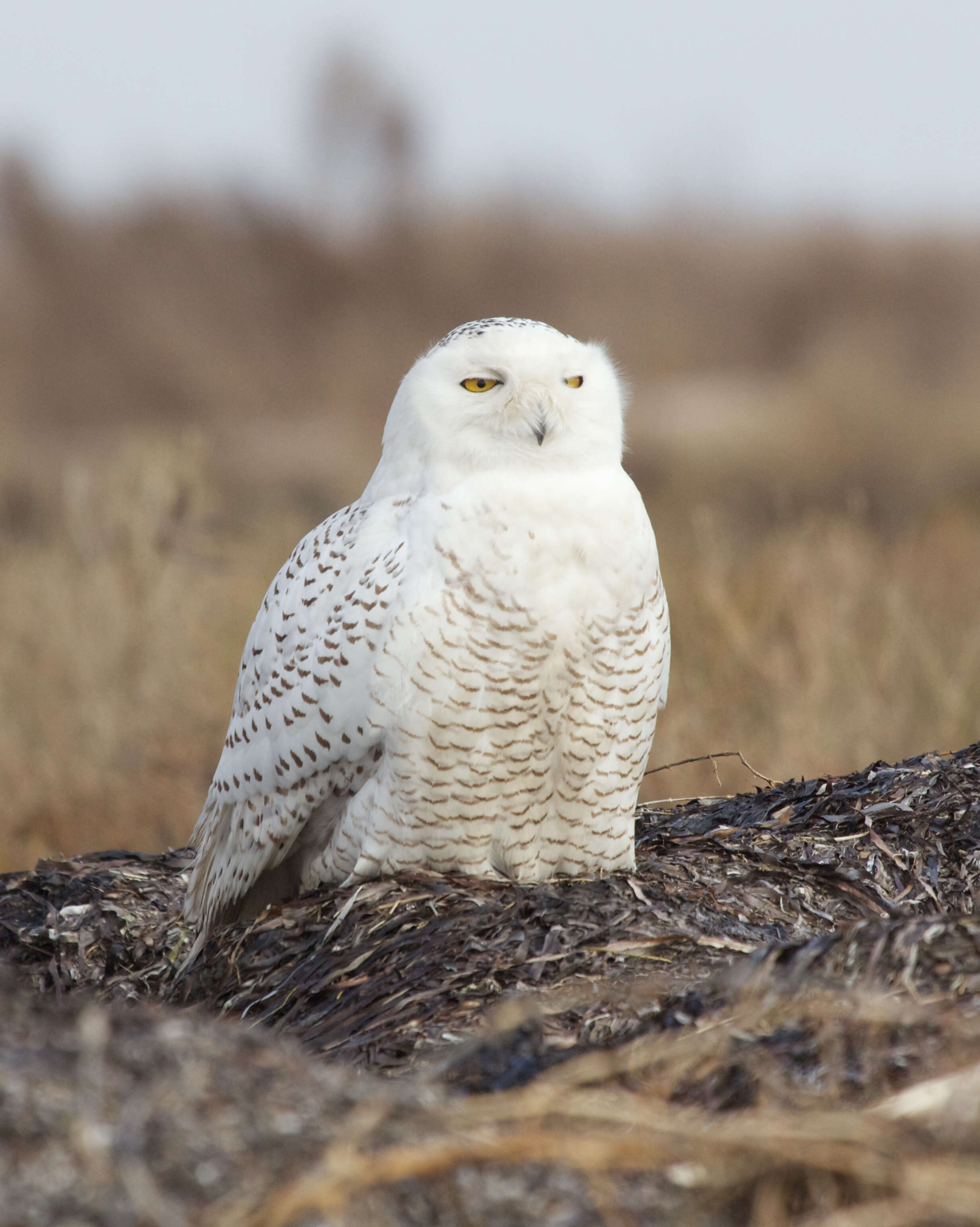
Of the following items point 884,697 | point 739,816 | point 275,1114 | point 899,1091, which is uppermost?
point 275,1114

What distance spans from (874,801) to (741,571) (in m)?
4.53

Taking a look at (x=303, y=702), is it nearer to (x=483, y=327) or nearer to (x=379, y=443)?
(x=483, y=327)

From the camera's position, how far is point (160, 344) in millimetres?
21609

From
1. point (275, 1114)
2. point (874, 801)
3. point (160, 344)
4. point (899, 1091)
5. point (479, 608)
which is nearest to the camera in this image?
A: point (275, 1114)

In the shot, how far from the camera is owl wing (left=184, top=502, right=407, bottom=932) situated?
265cm

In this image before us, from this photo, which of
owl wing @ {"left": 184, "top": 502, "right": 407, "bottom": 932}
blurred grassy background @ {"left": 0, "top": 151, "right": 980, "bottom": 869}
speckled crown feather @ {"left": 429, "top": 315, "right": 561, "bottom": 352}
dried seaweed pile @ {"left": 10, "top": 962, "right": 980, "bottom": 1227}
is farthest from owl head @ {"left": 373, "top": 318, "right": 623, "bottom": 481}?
dried seaweed pile @ {"left": 10, "top": 962, "right": 980, "bottom": 1227}

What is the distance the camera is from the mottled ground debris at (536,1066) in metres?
1.15

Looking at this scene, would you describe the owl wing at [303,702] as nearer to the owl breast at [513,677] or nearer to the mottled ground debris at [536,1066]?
the owl breast at [513,677]

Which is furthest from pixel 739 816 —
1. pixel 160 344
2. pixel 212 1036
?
pixel 160 344

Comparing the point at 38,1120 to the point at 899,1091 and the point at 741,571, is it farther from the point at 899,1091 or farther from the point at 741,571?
the point at 741,571

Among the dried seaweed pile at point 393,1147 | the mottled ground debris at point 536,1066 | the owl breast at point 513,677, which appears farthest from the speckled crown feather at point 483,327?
the dried seaweed pile at point 393,1147

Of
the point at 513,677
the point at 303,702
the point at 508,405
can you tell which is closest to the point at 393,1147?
the point at 513,677

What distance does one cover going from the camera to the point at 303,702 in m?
2.74

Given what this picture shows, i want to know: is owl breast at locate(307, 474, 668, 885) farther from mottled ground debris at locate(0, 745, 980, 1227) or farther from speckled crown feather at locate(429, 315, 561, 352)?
speckled crown feather at locate(429, 315, 561, 352)
